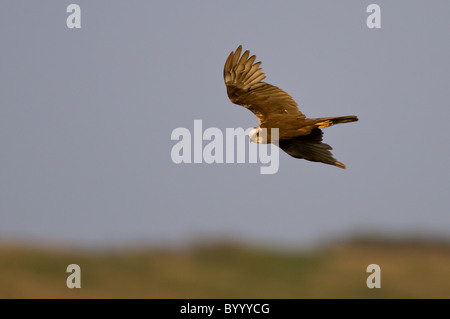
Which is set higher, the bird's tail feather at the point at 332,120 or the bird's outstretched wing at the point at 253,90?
the bird's outstretched wing at the point at 253,90

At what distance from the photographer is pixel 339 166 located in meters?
12.4

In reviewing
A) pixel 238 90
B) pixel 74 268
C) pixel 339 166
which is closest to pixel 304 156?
pixel 339 166

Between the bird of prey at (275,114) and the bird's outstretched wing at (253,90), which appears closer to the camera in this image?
the bird of prey at (275,114)

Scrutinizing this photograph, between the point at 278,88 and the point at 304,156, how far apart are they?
1.39m

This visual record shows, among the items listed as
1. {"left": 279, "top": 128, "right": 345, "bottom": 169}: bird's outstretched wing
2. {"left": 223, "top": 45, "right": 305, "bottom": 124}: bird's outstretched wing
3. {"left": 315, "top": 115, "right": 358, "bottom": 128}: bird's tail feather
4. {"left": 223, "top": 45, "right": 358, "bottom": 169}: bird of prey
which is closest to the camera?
{"left": 315, "top": 115, "right": 358, "bottom": 128}: bird's tail feather

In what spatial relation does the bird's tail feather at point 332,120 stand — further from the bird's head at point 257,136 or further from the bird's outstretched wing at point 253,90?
the bird's head at point 257,136

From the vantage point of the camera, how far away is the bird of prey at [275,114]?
40.5ft

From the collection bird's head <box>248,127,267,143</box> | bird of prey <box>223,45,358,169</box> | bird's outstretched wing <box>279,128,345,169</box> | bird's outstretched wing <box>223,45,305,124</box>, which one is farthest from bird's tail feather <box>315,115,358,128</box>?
bird's head <box>248,127,267,143</box>

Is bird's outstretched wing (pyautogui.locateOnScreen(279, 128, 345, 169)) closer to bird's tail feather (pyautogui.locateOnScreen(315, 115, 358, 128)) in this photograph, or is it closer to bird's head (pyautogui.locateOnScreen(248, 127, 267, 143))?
bird's head (pyautogui.locateOnScreen(248, 127, 267, 143))

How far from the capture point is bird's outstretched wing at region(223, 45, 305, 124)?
1300 cm

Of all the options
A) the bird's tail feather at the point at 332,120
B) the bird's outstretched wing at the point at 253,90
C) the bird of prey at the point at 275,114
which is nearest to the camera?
the bird's tail feather at the point at 332,120

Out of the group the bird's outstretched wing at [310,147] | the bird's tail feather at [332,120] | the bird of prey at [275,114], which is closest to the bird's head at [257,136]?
the bird of prey at [275,114]

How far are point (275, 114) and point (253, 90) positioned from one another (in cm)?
65
